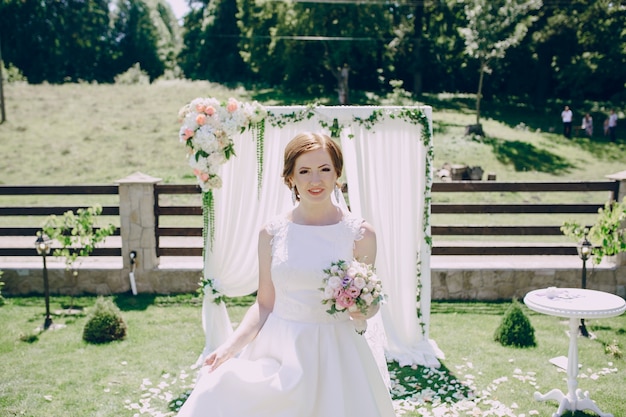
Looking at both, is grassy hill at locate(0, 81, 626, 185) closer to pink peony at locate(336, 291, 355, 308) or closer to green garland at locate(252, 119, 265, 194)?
green garland at locate(252, 119, 265, 194)

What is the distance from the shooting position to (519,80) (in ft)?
121

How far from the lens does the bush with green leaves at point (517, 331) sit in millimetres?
6461

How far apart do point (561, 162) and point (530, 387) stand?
673 inches

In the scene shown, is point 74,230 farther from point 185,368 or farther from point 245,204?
point 185,368

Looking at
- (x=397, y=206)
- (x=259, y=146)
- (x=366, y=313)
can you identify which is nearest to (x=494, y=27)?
(x=397, y=206)

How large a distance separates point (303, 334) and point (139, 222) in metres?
5.94

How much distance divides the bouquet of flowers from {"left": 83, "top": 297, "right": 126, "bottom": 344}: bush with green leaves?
4.65 metres

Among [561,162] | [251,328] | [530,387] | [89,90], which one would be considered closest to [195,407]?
[251,328]

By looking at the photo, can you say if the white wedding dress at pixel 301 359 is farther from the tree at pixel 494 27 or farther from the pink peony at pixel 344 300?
the tree at pixel 494 27

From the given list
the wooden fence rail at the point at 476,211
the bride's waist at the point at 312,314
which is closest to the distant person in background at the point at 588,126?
the wooden fence rail at the point at 476,211

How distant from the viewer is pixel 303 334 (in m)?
2.96

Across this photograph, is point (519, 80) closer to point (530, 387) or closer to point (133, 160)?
point (133, 160)

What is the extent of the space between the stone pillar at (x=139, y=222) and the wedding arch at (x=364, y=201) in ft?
7.09

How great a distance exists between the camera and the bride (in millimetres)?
Answer: 2732
